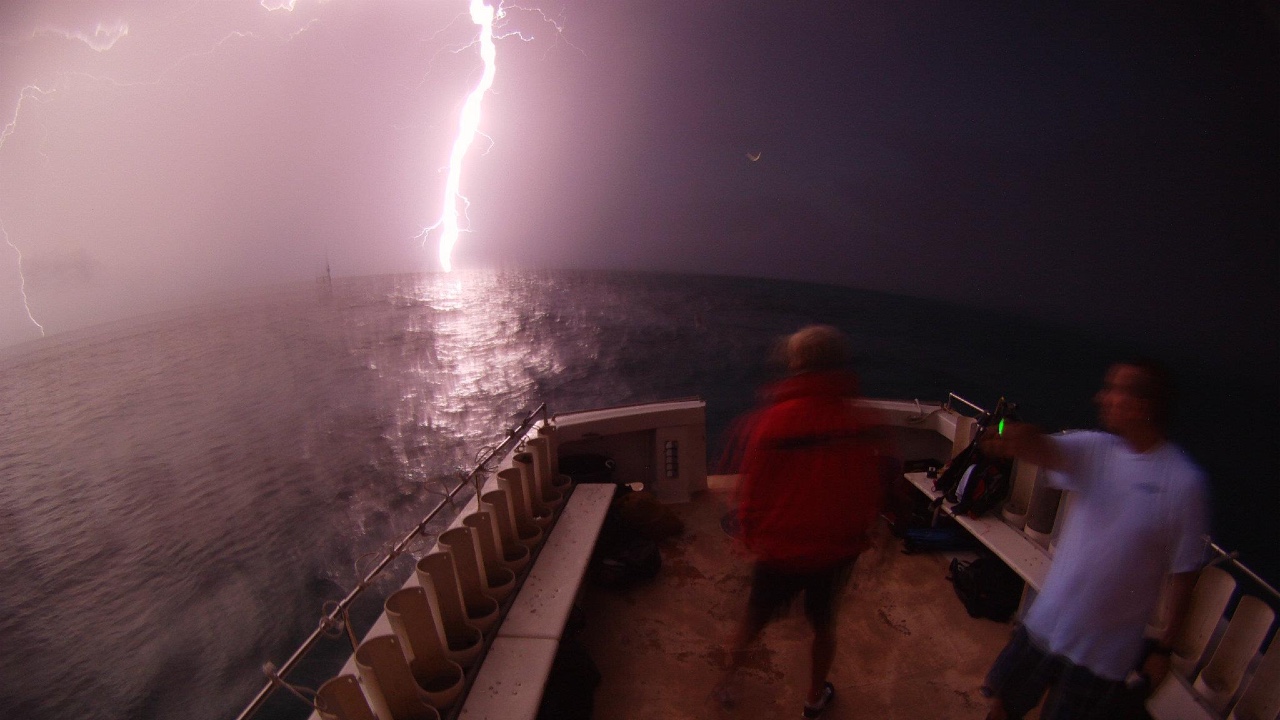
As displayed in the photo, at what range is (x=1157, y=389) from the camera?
5.41 feet

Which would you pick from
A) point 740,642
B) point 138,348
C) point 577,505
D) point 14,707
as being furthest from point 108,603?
point 138,348

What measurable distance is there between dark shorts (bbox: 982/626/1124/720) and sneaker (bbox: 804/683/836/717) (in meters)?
0.92

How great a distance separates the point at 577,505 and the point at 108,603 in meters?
31.9

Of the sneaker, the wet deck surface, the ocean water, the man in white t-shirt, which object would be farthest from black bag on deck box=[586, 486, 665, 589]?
Answer: the man in white t-shirt

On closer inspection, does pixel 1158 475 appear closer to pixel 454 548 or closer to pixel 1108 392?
pixel 1108 392

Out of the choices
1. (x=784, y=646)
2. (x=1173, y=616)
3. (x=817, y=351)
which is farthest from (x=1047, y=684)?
(x=784, y=646)

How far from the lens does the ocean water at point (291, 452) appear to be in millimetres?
19328

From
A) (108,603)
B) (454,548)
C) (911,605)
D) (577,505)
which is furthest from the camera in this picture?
(108,603)

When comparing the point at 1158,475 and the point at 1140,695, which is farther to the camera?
the point at 1140,695

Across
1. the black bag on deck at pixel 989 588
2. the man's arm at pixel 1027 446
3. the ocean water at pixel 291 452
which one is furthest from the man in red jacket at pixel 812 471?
the black bag on deck at pixel 989 588

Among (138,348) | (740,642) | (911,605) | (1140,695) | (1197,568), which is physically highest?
(1197,568)

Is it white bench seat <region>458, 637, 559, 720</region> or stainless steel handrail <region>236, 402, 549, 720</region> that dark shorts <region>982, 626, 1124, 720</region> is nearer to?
white bench seat <region>458, 637, 559, 720</region>

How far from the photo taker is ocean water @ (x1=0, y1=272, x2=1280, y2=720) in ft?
63.4

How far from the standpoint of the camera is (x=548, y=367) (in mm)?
53844
